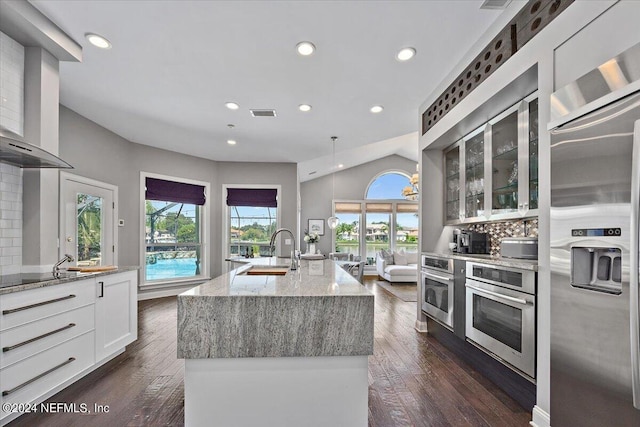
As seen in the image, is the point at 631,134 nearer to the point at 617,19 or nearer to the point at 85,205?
the point at 617,19

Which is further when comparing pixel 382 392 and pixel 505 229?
pixel 505 229

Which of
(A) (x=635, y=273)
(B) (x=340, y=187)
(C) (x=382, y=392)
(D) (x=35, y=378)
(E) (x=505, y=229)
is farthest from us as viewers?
(B) (x=340, y=187)

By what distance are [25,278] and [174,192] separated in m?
3.73

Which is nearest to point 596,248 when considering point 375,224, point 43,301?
point 43,301

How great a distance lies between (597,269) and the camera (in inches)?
58.4

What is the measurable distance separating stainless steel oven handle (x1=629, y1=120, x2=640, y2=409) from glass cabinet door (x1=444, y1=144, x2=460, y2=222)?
2266 mm

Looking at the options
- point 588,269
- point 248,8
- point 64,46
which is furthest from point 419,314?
point 64,46

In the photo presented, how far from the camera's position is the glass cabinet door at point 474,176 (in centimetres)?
313

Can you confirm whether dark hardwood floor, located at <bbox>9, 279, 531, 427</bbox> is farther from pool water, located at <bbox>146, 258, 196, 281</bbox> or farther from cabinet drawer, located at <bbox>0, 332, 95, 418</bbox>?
pool water, located at <bbox>146, 258, 196, 281</bbox>

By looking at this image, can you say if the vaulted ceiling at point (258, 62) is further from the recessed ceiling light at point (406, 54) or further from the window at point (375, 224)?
the window at point (375, 224)

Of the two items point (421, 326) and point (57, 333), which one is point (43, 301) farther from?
point (421, 326)

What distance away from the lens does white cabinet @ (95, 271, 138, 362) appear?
2668 mm

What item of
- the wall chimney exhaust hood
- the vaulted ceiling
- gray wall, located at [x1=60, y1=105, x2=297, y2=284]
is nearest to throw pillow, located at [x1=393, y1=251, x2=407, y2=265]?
gray wall, located at [x1=60, y1=105, x2=297, y2=284]

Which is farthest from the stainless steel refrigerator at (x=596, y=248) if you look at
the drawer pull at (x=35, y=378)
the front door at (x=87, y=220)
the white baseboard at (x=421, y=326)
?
the front door at (x=87, y=220)
